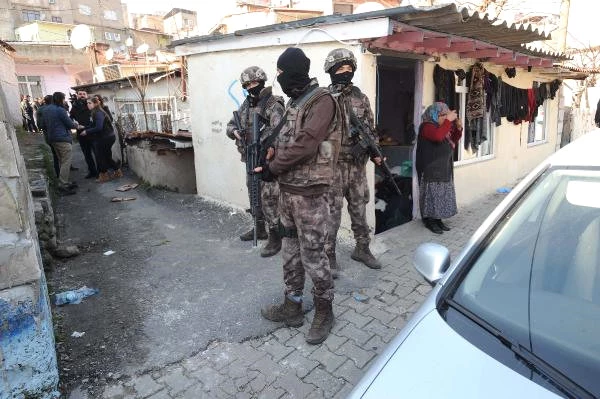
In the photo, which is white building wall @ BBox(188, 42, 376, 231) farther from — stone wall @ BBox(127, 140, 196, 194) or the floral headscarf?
the floral headscarf

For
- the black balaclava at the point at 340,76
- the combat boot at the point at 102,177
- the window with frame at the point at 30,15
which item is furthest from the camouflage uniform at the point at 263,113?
the window with frame at the point at 30,15

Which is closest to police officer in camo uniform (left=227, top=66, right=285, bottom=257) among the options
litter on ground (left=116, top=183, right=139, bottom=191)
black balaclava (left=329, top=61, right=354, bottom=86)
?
black balaclava (left=329, top=61, right=354, bottom=86)

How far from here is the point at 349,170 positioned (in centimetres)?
404

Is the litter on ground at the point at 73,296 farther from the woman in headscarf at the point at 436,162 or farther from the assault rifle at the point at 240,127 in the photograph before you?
the woman in headscarf at the point at 436,162

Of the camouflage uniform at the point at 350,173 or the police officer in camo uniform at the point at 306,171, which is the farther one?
the camouflage uniform at the point at 350,173

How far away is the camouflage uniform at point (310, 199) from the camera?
2.75 meters

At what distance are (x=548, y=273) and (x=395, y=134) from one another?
224 inches

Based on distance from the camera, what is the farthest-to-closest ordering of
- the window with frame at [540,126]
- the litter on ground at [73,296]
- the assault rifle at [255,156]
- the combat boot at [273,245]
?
1. the window with frame at [540,126]
2. the combat boot at [273,245]
3. the litter on ground at [73,296]
4. the assault rifle at [255,156]

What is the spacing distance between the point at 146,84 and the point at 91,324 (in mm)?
9509

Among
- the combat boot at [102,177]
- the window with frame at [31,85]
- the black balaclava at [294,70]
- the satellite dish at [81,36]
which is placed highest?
the satellite dish at [81,36]

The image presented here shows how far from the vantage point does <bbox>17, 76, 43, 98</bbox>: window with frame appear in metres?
23.0

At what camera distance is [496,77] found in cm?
690

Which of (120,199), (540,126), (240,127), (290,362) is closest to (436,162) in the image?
(240,127)

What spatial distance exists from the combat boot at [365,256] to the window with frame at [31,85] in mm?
25606
